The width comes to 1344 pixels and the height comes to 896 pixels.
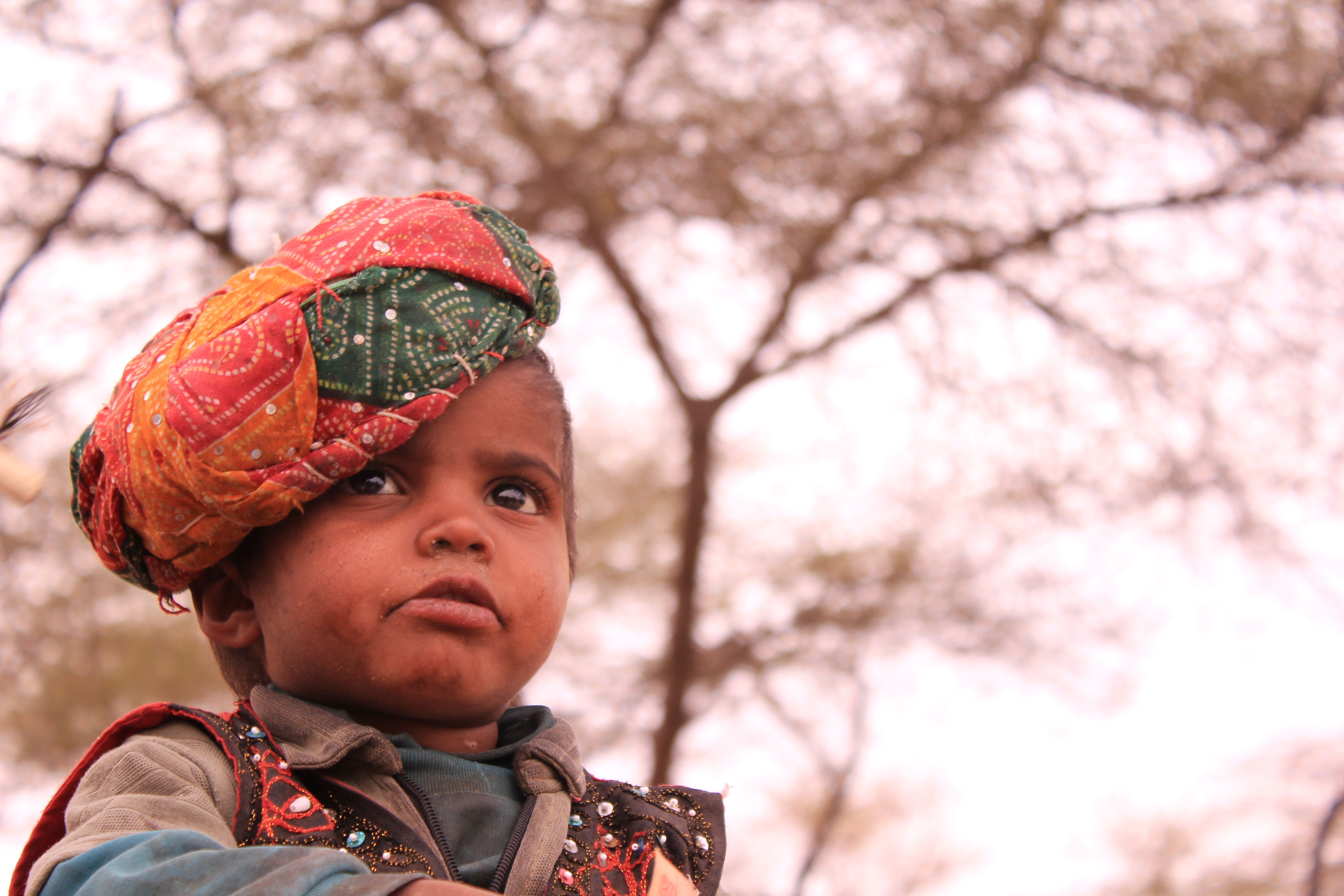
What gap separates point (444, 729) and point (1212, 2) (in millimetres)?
2874

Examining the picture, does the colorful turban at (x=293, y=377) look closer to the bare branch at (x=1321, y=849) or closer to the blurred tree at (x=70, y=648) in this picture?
the blurred tree at (x=70, y=648)

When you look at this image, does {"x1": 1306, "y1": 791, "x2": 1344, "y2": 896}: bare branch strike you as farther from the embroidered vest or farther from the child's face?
the child's face

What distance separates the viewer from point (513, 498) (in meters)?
0.99

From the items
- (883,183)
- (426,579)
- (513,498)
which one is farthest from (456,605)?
(883,183)

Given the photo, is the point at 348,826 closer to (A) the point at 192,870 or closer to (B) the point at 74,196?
(A) the point at 192,870

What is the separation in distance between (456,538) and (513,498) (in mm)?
110

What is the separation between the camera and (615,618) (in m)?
3.59

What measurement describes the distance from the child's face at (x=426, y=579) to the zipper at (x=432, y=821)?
0.17 feet

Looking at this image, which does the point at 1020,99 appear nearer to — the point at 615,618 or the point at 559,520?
the point at 615,618

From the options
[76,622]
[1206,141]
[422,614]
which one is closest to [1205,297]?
[1206,141]

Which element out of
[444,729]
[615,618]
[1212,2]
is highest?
[1212,2]

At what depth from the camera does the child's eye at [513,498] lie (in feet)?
3.20

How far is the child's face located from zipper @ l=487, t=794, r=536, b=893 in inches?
3.3

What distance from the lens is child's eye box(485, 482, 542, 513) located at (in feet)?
3.20
